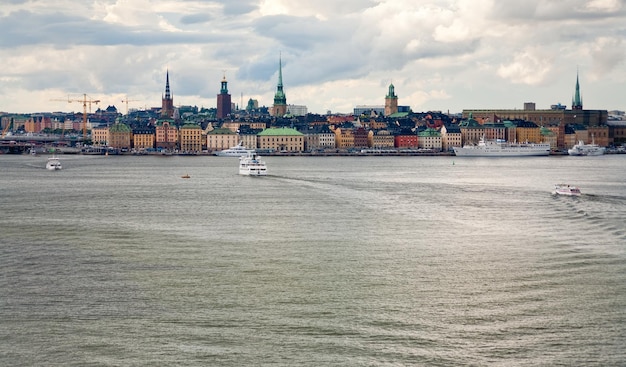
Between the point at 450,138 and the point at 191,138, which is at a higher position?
the point at 191,138

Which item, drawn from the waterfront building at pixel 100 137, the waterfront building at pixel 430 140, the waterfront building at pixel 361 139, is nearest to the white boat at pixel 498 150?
the waterfront building at pixel 430 140

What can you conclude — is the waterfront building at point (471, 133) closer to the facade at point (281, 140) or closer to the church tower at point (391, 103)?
the facade at point (281, 140)

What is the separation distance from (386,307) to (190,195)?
70.8ft

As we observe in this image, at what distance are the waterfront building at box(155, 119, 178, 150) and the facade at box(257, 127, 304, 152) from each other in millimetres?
9323

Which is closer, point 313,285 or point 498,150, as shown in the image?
point 313,285

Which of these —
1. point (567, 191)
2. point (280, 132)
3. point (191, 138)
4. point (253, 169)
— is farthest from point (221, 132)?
point (567, 191)

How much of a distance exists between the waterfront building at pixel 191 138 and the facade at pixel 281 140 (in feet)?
23.3

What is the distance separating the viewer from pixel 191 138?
100m

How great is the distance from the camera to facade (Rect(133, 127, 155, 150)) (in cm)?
10062

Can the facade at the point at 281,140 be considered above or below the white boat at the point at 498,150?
above

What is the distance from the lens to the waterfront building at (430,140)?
98500 mm

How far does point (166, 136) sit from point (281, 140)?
12648mm

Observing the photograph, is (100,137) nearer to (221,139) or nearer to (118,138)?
(118,138)

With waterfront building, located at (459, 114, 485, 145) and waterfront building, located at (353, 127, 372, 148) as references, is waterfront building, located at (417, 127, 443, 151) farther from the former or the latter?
waterfront building, located at (353, 127, 372, 148)
